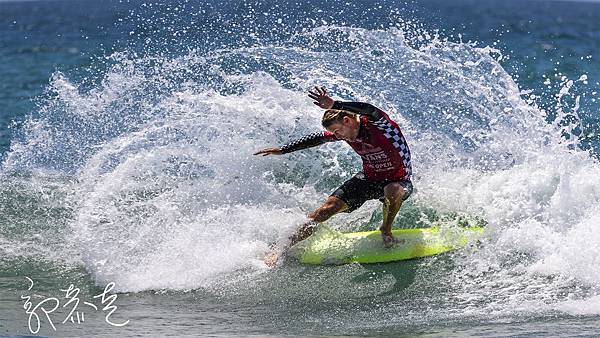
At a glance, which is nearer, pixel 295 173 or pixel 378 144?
pixel 378 144

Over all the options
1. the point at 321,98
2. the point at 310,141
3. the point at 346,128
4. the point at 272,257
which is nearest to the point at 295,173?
the point at 310,141

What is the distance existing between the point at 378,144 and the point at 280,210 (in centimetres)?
161

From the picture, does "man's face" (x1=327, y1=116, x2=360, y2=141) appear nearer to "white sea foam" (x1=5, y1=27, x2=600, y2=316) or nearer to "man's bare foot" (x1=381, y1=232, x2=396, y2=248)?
"man's bare foot" (x1=381, y1=232, x2=396, y2=248)

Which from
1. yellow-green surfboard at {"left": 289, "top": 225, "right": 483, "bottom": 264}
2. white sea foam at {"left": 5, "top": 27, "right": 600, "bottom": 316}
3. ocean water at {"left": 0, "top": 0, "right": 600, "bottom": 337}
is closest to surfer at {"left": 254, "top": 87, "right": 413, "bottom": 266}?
yellow-green surfboard at {"left": 289, "top": 225, "right": 483, "bottom": 264}

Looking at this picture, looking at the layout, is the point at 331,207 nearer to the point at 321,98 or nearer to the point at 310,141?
the point at 310,141

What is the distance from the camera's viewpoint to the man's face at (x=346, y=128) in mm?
8414

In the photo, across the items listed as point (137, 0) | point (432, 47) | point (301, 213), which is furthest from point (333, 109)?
point (137, 0)

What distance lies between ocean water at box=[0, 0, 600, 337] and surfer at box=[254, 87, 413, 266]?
16.7 inches

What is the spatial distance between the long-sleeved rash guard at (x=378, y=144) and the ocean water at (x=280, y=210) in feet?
3.05

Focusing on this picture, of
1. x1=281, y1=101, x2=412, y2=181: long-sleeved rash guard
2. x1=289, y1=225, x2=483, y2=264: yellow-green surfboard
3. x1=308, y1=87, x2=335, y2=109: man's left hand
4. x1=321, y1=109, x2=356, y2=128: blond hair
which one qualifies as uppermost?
x1=308, y1=87, x2=335, y2=109: man's left hand

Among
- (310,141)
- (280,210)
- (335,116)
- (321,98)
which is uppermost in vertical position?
(321,98)

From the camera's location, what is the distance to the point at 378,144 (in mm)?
8641

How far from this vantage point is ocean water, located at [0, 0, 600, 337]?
747 cm

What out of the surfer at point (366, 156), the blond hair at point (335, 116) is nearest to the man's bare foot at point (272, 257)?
the surfer at point (366, 156)
